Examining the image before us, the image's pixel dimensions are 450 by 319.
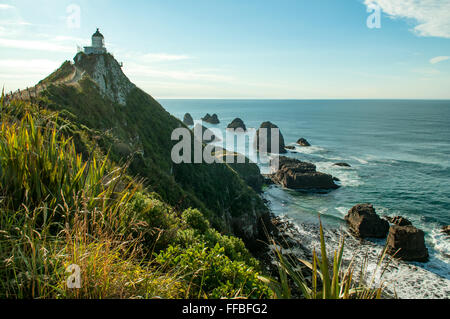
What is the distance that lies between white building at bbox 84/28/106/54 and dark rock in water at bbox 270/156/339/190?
40.7 metres

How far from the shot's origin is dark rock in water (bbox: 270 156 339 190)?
5016 cm

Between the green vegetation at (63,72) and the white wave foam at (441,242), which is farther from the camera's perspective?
the green vegetation at (63,72)

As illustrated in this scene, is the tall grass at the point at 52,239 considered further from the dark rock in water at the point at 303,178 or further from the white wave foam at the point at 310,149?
the white wave foam at the point at 310,149

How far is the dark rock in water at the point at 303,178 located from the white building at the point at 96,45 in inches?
1601

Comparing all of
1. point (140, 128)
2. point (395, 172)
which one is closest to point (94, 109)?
point (140, 128)

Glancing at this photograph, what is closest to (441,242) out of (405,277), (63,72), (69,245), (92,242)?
(405,277)

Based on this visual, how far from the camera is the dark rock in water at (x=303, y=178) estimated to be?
50156mm

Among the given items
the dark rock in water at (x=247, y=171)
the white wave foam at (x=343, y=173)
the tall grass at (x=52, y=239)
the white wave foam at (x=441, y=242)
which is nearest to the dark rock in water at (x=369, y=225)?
the white wave foam at (x=441, y=242)

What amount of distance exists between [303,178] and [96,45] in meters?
43.3

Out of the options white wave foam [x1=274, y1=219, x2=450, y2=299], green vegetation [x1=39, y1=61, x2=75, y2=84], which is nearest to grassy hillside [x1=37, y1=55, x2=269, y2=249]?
green vegetation [x1=39, y1=61, x2=75, y2=84]

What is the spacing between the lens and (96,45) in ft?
132

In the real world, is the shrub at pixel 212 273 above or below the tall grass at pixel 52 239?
below
